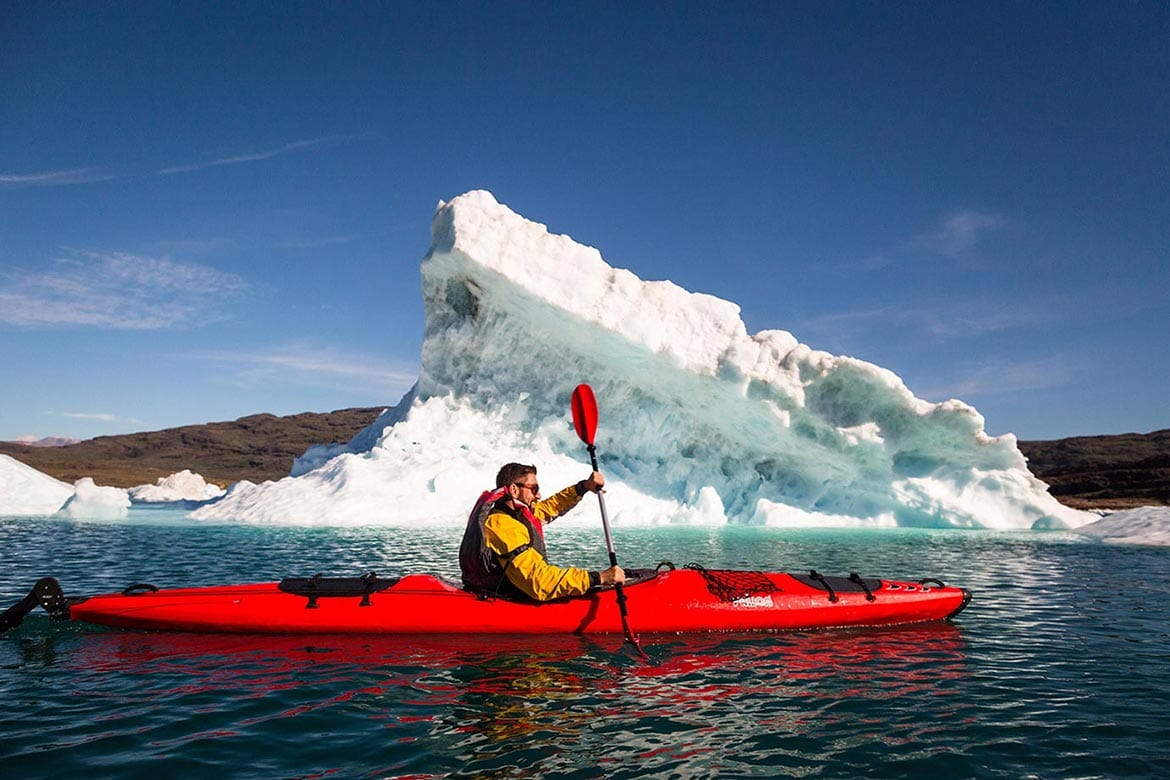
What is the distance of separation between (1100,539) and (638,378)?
11708 millimetres

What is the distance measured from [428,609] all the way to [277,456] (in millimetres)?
98663

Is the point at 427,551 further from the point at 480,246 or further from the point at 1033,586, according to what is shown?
the point at 480,246

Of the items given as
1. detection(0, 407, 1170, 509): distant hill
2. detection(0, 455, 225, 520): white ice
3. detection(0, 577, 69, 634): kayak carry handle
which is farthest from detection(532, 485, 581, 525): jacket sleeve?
detection(0, 407, 1170, 509): distant hill

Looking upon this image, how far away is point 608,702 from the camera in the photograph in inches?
159

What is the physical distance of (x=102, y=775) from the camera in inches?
118

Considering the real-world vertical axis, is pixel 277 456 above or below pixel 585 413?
above

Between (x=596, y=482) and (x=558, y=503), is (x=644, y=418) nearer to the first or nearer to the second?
(x=558, y=503)

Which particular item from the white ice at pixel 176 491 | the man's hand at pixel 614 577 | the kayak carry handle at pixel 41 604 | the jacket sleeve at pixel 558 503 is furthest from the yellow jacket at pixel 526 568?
the white ice at pixel 176 491

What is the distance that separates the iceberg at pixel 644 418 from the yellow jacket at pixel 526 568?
42.1ft

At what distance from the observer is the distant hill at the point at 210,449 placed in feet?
267

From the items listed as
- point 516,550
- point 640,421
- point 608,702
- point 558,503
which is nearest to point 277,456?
point 640,421

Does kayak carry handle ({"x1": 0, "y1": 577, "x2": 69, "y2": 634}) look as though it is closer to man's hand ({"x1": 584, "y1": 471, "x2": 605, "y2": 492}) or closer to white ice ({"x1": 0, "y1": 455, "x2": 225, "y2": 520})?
man's hand ({"x1": 584, "y1": 471, "x2": 605, "y2": 492})

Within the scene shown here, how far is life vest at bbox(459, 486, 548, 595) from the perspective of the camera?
5.36 meters

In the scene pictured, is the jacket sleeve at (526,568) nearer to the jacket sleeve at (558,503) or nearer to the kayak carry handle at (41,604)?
the jacket sleeve at (558,503)
